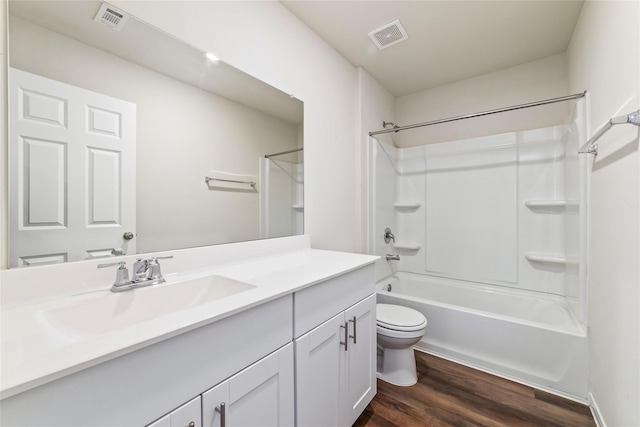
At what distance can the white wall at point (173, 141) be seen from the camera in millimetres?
918

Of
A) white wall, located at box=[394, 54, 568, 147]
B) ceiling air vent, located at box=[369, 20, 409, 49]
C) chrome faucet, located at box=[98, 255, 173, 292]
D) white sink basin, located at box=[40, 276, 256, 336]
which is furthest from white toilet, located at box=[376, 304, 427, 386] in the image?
ceiling air vent, located at box=[369, 20, 409, 49]

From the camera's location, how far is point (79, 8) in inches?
37.7

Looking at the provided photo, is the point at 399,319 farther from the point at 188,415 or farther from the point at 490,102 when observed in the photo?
the point at 490,102

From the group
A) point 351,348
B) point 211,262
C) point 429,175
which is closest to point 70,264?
point 211,262

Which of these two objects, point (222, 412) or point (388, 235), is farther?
point (388, 235)

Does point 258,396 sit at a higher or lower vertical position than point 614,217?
lower

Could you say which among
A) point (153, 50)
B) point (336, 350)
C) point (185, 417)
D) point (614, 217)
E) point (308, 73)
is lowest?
point (336, 350)

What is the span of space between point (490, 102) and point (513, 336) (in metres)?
2.12

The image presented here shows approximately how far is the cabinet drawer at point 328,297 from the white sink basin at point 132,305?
211 mm

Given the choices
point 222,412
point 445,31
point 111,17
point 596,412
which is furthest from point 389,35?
point 596,412

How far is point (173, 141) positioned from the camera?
3.99 ft

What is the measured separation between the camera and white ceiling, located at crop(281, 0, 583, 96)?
174cm

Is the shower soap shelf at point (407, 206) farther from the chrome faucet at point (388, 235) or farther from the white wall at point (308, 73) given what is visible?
the white wall at point (308, 73)

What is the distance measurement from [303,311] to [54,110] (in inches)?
44.2
